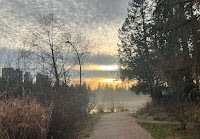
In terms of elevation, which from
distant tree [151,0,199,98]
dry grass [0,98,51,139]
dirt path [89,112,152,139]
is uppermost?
distant tree [151,0,199,98]

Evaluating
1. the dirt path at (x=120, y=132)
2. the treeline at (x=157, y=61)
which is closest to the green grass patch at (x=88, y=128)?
the dirt path at (x=120, y=132)

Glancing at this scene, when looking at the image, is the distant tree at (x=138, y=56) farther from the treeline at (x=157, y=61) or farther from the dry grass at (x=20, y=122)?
the dry grass at (x=20, y=122)

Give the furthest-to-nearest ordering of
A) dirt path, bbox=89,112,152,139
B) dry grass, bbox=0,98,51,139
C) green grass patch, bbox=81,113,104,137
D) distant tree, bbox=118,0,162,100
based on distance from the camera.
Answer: distant tree, bbox=118,0,162,100
green grass patch, bbox=81,113,104,137
dirt path, bbox=89,112,152,139
dry grass, bbox=0,98,51,139

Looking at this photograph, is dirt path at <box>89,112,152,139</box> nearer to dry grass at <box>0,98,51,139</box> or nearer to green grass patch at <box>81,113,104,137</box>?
green grass patch at <box>81,113,104,137</box>

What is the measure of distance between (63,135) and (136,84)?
61.0 feet

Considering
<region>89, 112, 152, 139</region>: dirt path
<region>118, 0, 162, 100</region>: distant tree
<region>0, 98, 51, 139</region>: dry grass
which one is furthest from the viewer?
<region>118, 0, 162, 100</region>: distant tree

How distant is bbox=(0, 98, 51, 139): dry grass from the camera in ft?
18.4

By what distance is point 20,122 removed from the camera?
5.85 meters

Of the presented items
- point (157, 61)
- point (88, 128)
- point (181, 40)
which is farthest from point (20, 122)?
point (157, 61)

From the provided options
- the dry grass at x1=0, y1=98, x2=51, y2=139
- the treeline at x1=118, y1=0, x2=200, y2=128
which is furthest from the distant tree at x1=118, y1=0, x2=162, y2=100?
the dry grass at x1=0, y1=98, x2=51, y2=139

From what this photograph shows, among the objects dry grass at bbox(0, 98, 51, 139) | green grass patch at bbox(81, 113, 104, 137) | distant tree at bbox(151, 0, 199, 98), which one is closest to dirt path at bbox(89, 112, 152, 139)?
green grass patch at bbox(81, 113, 104, 137)

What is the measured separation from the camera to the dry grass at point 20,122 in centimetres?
559

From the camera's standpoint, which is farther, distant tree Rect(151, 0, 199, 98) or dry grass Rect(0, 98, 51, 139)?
distant tree Rect(151, 0, 199, 98)

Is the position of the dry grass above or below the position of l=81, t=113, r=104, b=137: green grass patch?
above
